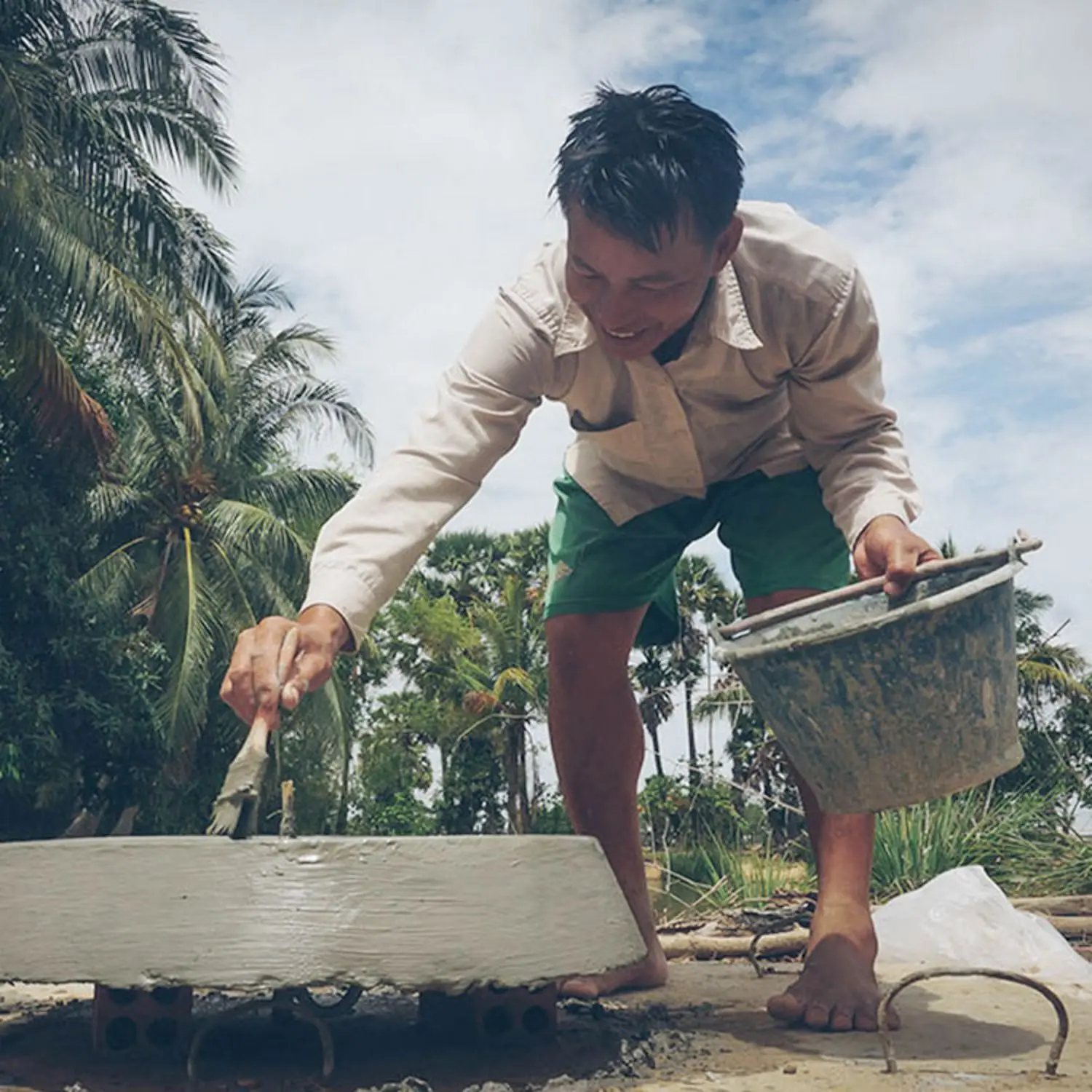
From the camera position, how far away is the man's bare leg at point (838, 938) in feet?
8.18

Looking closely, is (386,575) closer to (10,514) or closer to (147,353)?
(147,353)

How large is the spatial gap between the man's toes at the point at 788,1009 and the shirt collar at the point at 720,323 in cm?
128

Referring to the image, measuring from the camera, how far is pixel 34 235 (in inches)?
453

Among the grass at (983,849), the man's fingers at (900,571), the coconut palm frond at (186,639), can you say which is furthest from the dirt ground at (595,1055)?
the coconut palm frond at (186,639)

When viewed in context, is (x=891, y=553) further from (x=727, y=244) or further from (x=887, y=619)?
(x=727, y=244)

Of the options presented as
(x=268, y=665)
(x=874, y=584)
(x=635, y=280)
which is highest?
(x=635, y=280)

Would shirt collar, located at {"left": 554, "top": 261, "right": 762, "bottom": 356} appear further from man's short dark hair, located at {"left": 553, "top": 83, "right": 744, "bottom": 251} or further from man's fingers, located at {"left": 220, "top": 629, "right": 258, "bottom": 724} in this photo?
man's fingers, located at {"left": 220, "top": 629, "right": 258, "bottom": 724}

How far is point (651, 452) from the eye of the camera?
9.37ft

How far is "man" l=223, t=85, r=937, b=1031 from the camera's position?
228cm

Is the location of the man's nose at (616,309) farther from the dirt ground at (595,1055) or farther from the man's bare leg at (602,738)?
the dirt ground at (595,1055)

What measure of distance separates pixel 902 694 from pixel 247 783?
105 centimetres

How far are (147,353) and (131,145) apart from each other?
2.62 meters

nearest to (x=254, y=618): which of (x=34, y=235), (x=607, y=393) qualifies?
(x=34, y=235)

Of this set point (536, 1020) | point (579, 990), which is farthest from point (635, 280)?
point (579, 990)
